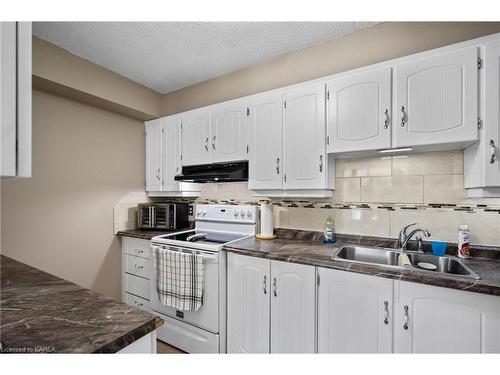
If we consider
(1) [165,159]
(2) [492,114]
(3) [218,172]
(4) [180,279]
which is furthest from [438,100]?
(1) [165,159]

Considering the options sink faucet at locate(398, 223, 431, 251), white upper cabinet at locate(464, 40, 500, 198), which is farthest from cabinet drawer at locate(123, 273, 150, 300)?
white upper cabinet at locate(464, 40, 500, 198)

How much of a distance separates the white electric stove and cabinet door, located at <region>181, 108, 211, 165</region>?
20.8 inches

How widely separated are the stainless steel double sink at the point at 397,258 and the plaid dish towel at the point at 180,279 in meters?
Answer: 1.05

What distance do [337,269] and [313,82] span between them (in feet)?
4.37

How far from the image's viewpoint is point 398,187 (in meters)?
1.86

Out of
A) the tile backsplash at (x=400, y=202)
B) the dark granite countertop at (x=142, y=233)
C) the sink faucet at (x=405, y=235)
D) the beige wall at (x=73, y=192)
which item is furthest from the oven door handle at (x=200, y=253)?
the sink faucet at (x=405, y=235)

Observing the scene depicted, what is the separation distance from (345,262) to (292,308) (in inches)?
18.5

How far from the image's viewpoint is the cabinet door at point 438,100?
4.58 feet

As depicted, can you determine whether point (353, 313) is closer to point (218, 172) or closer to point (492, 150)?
point (492, 150)

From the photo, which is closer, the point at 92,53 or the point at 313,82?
the point at 313,82

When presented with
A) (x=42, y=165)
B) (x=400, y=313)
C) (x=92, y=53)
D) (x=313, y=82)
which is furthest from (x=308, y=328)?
(x=92, y=53)

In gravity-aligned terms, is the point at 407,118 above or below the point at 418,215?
above

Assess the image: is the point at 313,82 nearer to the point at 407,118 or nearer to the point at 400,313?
the point at 407,118

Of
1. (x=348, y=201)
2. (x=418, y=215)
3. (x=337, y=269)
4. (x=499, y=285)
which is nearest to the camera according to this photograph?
(x=499, y=285)
